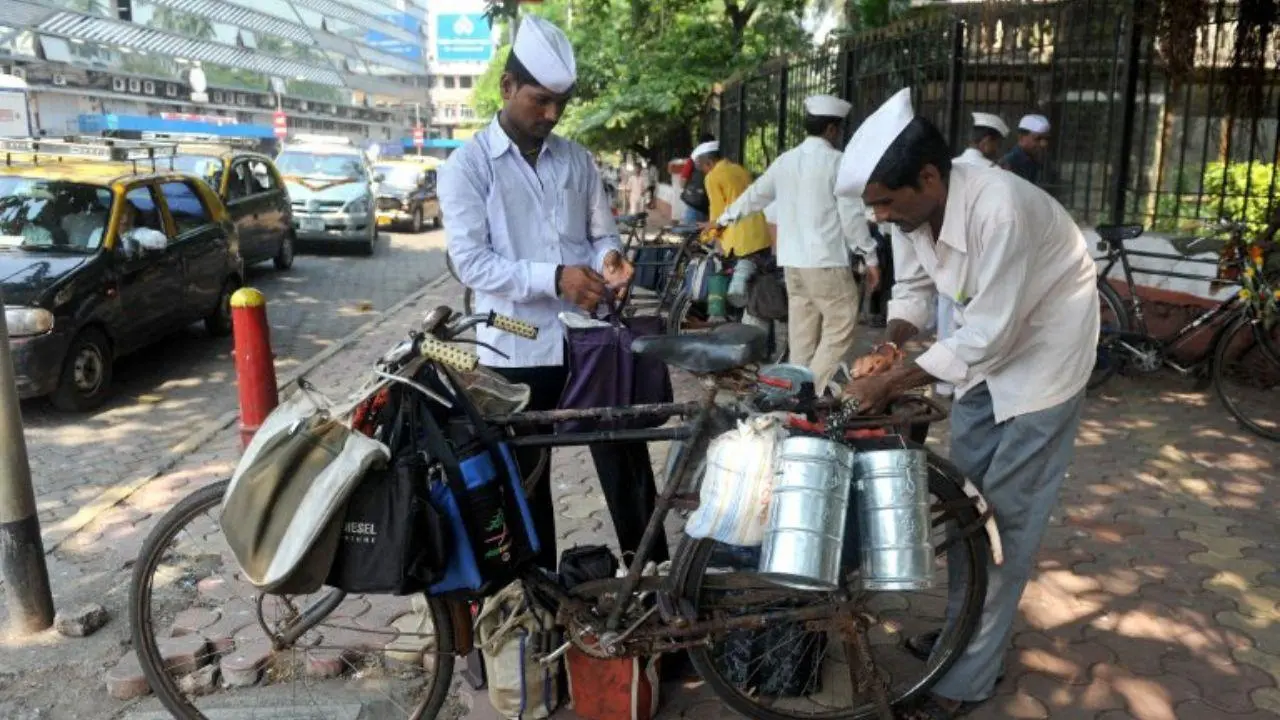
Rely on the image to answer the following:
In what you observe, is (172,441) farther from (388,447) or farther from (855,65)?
(855,65)

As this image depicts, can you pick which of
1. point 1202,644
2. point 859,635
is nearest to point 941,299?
point 1202,644

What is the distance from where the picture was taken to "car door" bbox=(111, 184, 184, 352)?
7.63 metres

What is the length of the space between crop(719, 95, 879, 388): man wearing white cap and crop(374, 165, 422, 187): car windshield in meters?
15.9

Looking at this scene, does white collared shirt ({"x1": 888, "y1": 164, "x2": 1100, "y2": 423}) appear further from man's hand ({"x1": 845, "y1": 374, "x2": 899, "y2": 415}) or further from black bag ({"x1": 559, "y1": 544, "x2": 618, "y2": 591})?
black bag ({"x1": 559, "y1": 544, "x2": 618, "y2": 591})

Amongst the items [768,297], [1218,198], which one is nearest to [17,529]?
[768,297]

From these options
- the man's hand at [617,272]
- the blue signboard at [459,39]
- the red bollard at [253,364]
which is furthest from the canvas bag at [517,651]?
the blue signboard at [459,39]

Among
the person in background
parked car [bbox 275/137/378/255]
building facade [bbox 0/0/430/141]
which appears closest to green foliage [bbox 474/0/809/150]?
parked car [bbox 275/137/378/255]

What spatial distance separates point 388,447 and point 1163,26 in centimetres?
686

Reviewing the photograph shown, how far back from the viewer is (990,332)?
271 centimetres

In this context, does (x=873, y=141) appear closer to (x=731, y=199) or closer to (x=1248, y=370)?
(x=1248, y=370)

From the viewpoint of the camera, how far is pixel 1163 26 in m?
7.28

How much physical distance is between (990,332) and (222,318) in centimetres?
857

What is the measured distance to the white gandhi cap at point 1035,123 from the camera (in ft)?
25.5

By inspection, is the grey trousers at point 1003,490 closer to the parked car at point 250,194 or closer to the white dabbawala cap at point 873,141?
the white dabbawala cap at point 873,141
